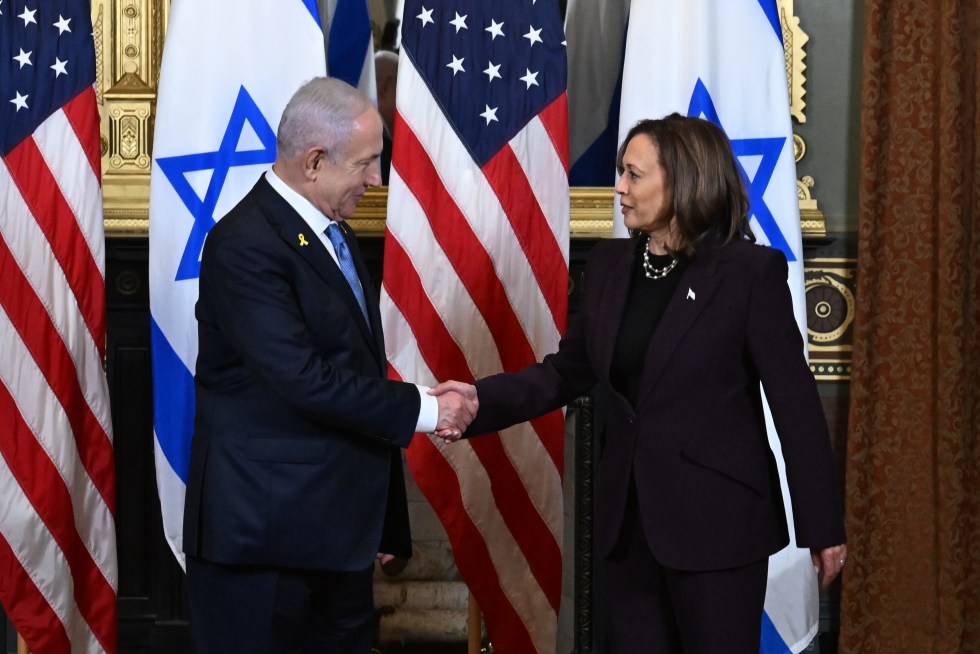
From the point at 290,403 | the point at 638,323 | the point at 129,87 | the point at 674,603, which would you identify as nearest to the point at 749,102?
the point at 638,323

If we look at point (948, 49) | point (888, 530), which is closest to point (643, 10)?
point (948, 49)

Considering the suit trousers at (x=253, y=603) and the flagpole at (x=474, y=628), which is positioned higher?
the suit trousers at (x=253, y=603)

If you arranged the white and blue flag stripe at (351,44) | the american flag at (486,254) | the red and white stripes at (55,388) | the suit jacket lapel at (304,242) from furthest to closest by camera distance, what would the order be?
the white and blue flag stripe at (351,44) → the american flag at (486,254) → the red and white stripes at (55,388) → the suit jacket lapel at (304,242)

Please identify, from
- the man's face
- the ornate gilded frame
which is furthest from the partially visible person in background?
the man's face

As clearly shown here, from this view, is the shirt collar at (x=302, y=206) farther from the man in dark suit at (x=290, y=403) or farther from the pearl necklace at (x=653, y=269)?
the pearl necklace at (x=653, y=269)

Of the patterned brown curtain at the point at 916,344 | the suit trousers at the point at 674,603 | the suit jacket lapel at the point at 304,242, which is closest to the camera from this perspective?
the suit trousers at the point at 674,603

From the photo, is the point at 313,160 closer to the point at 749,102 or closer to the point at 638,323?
the point at 638,323

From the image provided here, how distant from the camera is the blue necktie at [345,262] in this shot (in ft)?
8.63

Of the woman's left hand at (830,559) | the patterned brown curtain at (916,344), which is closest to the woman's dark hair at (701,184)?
the woman's left hand at (830,559)

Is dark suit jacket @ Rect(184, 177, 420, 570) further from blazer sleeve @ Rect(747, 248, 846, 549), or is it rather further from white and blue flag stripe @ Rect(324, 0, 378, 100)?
white and blue flag stripe @ Rect(324, 0, 378, 100)

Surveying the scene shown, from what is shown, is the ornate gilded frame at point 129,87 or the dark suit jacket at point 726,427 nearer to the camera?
the dark suit jacket at point 726,427

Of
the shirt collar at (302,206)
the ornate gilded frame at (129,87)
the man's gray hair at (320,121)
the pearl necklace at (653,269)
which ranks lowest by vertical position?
the pearl necklace at (653,269)

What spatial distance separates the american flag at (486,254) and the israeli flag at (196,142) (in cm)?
37

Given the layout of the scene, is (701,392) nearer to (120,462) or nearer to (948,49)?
(948,49)
